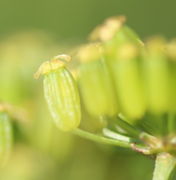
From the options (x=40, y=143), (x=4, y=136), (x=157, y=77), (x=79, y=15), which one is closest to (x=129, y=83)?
(x=157, y=77)

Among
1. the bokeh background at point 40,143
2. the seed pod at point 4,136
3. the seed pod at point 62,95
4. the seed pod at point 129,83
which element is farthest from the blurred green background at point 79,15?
the seed pod at point 129,83

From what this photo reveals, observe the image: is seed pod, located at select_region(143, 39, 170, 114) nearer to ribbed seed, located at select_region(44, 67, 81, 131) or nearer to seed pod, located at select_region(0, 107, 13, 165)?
ribbed seed, located at select_region(44, 67, 81, 131)

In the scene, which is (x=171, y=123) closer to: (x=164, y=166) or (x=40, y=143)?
(x=164, y=166)

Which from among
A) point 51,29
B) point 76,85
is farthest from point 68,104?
point 51,29

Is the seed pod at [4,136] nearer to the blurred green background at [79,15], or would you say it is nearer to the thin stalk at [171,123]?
the thin stalk at [171,123]

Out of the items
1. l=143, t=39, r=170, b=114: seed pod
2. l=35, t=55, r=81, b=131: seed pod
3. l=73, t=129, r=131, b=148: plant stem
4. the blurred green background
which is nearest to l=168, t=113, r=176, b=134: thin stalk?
l=143, t=39, r=170, b=114: seed pod

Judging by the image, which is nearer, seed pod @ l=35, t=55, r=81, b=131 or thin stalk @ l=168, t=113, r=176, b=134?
thin stalk @ l=168, t=113, r=176, b=134
